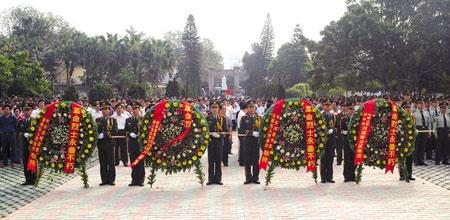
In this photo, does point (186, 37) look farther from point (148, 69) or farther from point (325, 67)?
Answer: point (325, 67)

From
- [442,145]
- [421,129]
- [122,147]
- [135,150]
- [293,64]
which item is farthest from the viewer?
[293,64]

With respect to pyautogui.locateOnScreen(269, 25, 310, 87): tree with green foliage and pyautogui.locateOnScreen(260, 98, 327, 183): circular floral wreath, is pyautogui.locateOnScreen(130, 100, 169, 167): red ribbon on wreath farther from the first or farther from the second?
pyautogui.locateOnScreen(269, 25, 310, 87): tree with green foliage

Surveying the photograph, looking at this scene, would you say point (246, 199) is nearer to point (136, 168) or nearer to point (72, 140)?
point (136, 168)

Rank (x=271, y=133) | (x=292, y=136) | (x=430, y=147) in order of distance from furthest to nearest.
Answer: (x=430, y=147) < (x=292, y=136) < (x=271, y=133)

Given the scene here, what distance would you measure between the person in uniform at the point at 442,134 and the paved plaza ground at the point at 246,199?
2251 mm

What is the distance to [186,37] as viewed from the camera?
7388 centimetres

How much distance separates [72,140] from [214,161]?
10.8ft

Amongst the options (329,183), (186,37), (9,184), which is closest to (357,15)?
(329,183)

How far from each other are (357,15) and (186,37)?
38.4m

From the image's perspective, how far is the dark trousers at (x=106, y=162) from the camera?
12.3 metres

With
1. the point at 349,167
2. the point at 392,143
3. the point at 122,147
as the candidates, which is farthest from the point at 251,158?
the point at 122,147

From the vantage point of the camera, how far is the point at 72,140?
1188 cm

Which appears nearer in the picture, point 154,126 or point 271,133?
point 154,126

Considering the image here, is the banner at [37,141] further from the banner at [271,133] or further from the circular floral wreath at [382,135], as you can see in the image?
the circular floral wreath at [382,135]
